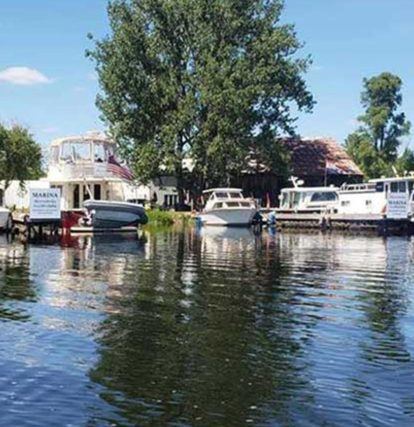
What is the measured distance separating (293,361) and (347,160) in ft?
203

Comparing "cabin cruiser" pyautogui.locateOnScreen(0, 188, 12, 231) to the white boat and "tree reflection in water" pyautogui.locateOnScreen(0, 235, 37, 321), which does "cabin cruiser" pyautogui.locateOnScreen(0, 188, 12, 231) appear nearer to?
"tree reflection in water" pyautogui.locateOnScreen(0, 235, 37, 321)

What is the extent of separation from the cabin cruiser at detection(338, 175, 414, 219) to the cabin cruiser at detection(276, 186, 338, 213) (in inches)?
53.4

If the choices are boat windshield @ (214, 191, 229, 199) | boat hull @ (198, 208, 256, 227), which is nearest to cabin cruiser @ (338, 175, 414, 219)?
boat hull @ (198, 208, 256, 227)

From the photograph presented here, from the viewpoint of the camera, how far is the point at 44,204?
1596 inches

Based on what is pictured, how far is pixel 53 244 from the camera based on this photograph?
3575 centimetres

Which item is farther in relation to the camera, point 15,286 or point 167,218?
point 167,218

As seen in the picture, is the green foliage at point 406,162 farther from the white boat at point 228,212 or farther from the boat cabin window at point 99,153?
the boat cabin window at point 99,153

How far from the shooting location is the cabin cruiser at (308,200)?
5853 centimetres

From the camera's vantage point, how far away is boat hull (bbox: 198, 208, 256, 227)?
54.7 m

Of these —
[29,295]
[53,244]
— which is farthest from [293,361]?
[53,244]

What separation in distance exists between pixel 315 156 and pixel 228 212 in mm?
19719

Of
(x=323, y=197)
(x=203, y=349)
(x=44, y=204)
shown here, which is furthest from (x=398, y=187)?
(x=203, y=349)

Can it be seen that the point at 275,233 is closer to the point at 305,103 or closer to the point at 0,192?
the point at 305,103

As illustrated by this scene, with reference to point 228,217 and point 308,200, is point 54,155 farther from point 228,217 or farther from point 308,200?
point 308,200
